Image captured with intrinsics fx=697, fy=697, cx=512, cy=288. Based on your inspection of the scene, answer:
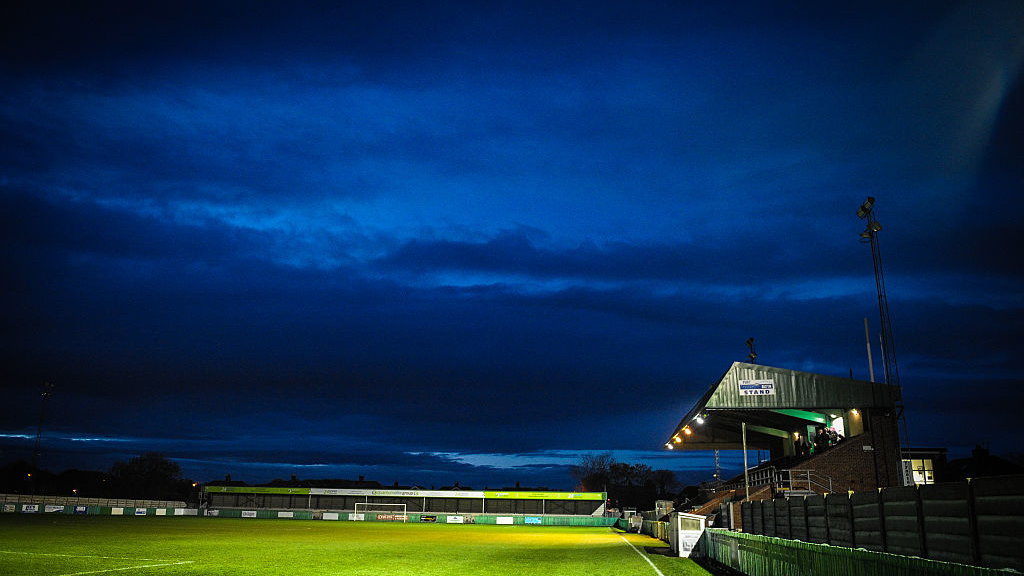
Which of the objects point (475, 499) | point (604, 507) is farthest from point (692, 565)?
point (475, 499)

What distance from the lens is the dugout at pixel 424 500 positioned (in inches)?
3076

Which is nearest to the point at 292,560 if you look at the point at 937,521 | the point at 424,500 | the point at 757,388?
the point at 937,521

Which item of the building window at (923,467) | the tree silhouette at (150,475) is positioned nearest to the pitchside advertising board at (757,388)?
the building window at (923,467)

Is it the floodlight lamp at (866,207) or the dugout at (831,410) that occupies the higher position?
the floodlight lamp at (866,207)

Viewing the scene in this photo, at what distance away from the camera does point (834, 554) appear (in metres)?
9.59

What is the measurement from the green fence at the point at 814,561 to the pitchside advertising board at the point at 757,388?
19841mm

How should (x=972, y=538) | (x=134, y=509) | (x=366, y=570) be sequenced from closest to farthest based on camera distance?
(x=972, y=538)
(x=366, y=570)
(x=134, y=509)

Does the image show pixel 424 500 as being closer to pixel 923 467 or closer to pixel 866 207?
pixel 923 467

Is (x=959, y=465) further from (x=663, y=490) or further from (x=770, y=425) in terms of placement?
(x=663, y=490)

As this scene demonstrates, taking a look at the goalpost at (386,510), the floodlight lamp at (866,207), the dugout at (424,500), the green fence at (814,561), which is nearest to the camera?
the green fence at (814,561)

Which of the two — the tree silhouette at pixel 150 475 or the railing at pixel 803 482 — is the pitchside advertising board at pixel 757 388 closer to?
the railing at pixel 803 482

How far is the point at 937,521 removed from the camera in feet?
32.1

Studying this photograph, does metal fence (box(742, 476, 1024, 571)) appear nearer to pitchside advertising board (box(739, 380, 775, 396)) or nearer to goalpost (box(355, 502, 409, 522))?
pitchside advertising board (box(739, 380, 775, 396))

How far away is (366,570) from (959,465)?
203 feet
